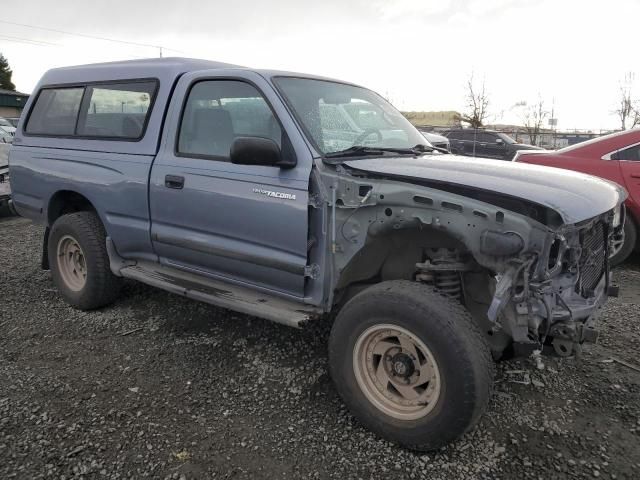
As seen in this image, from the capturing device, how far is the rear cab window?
402 centimetres

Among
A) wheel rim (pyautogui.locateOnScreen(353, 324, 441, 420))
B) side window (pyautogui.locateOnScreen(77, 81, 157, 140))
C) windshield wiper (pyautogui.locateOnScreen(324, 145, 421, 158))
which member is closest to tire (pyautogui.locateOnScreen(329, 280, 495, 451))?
wheel rim (pyautogui.locateOnScreen(353, 324, 441, 420))

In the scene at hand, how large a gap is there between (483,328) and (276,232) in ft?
4.36

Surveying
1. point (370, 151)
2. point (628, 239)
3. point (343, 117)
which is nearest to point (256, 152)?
point (370, 151)

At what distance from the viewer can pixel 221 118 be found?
358 cm

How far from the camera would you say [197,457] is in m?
2.61

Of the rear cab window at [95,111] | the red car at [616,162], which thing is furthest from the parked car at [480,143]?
the rear cab window at [95,111]

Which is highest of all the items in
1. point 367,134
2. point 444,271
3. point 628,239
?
point 367,134

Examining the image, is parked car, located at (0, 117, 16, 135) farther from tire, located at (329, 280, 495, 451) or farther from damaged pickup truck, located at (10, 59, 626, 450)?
tire, located at (329, 280, 495, 451)

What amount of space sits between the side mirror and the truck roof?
117 cm

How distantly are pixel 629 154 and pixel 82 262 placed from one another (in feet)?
19.3

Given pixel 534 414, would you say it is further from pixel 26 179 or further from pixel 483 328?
pixel 26 179

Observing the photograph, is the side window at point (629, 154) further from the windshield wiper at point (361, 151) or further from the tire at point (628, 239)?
the windshield wiper at point (361, 151)

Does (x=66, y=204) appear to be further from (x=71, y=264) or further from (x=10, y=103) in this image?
(x=10, y=103)

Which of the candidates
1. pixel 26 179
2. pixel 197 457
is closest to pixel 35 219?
pixel 26 179
